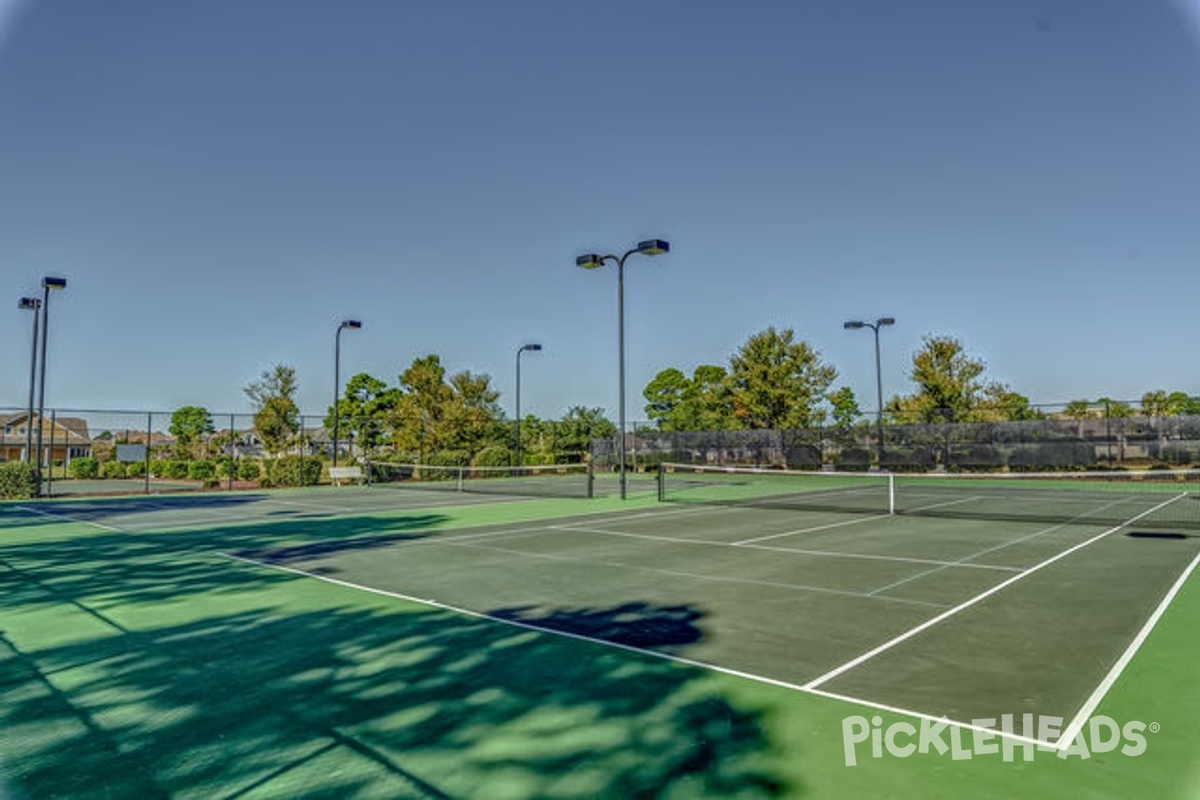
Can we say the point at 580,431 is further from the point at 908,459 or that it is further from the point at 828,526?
the point at 828,526

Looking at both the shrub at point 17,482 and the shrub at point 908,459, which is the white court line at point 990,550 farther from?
the shrub at point 17,482

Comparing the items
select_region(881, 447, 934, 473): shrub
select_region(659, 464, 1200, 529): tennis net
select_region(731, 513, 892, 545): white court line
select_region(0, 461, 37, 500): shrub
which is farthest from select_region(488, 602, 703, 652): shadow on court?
select_region(881, 447, 934, 473): shrub

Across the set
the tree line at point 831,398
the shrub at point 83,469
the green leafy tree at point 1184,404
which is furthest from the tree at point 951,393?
the shrub at point 83,469

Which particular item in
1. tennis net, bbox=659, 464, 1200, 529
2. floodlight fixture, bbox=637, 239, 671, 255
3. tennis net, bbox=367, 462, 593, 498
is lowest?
tennis net, bbox=659, 464, 1200, 529

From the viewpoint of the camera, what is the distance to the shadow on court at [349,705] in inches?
132

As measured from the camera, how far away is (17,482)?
854 inches

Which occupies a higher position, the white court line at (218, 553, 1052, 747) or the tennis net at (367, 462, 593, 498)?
the tennis net at (367, 462, 593, 498)

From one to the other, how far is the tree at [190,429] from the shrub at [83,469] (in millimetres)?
4148

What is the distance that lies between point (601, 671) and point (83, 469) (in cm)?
4319

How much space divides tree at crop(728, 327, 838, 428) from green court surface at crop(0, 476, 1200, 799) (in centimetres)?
2933

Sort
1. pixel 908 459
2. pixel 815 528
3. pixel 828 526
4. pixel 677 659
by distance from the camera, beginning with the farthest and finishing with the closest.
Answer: pixel 908 459 → pixel 828 526 → pixel 815 528 → pixel 677 659

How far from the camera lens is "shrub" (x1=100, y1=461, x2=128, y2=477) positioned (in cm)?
3856

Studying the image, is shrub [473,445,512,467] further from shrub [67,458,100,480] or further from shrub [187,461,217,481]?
shrub [67,458,100,480]

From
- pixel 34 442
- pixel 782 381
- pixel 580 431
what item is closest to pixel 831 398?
pixel 782 381
